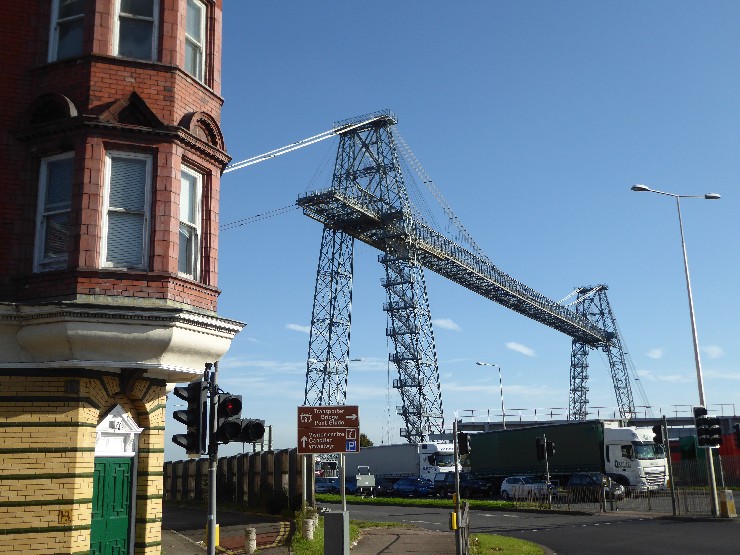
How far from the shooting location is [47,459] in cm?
1184

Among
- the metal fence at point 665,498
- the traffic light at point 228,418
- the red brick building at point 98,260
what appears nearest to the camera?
the red brick building at point 98,260

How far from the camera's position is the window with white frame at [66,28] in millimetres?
13438

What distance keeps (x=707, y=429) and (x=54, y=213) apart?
23.9 meters

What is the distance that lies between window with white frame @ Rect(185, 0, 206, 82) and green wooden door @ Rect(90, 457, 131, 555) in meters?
6.84

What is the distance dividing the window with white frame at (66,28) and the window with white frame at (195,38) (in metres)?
1.81

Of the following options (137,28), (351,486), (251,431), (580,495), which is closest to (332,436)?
(251,431)

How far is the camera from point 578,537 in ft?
80.7

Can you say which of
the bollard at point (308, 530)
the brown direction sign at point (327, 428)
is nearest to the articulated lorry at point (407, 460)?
the bollard at point (308, 530)

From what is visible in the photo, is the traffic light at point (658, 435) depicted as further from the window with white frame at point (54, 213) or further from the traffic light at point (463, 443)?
the window with white frame at point (54, 213)

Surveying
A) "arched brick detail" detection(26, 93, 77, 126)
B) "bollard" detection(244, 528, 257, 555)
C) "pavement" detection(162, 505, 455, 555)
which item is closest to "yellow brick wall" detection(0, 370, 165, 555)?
"arched brick detail" detection(26, 93, 77, 126)

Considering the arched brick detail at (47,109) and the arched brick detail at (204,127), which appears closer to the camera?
the arched brick detail at (47,109)

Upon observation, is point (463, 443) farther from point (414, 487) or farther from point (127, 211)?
point (414, 487)

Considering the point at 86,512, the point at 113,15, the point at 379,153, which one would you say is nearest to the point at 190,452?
the point at 86,512

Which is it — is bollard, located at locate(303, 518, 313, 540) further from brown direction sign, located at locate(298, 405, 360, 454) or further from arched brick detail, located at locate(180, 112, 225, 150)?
arched brick detail, located at locate(180, 112, 225, 150)
